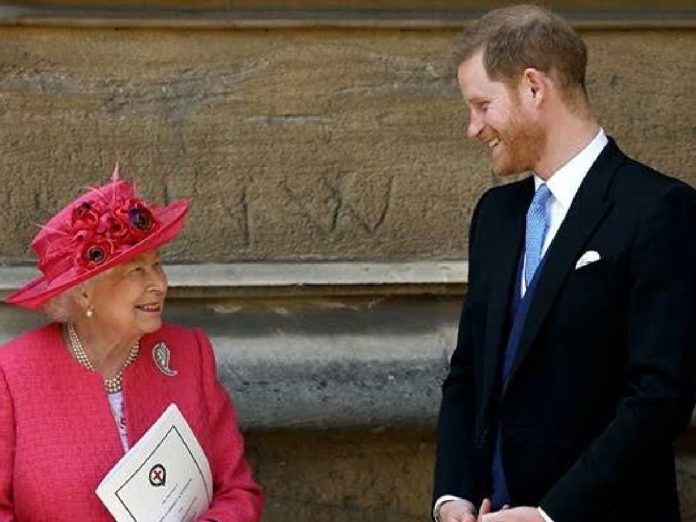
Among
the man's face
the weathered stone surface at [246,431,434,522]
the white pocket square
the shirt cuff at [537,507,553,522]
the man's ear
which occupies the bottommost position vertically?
the weathered stone surface at [246,431,434,522]

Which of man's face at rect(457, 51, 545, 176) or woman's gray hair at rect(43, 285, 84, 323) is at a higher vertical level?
man's face at rect(457, 51, 545, 176)

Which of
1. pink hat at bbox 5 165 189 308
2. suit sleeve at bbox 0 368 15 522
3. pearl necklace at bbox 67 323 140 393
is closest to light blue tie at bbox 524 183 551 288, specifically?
pink hat at bbox 5 165 189 308

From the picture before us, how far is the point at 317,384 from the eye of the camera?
4031 millimetres

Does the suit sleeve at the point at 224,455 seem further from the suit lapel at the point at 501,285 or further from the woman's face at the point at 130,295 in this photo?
the suit lapel at the point at 501,285

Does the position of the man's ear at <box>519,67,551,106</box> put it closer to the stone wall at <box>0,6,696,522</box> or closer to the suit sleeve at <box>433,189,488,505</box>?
the suit sleeve at <box>433,189,488,505</box>

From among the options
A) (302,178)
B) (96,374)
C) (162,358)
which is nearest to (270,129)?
(302,178)

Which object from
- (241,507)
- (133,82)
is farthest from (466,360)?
(133,82)

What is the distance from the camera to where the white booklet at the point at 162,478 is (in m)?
2.96

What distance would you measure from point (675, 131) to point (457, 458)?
5.24ft

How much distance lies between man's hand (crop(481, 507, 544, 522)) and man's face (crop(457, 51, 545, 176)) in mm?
593

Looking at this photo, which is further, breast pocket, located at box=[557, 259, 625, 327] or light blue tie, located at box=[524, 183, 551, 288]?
light blue tie, located at box=[524, 183, 551, 288]

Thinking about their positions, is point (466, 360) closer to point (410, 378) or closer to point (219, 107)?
point (410, 378)

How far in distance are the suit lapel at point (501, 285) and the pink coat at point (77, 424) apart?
59 cm

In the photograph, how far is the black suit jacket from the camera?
268 centimetres
